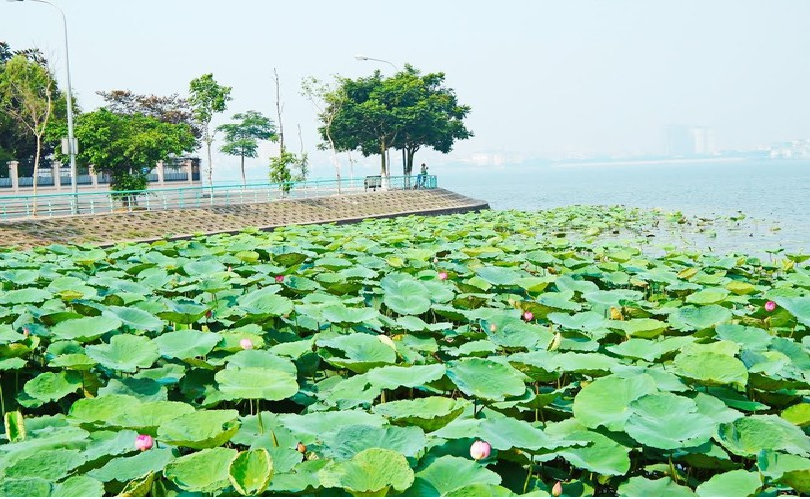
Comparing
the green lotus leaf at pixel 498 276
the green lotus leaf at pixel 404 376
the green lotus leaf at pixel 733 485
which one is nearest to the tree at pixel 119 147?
the green lotus leaf at pixel 498 276

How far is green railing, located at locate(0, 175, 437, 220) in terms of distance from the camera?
64.1ft

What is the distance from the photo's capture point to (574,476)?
2.57m

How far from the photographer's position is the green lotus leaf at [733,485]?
2.10 meters

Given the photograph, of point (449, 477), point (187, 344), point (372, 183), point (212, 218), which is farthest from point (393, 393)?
point (372, 183)

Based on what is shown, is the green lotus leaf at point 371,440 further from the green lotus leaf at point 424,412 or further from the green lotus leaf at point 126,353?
the green lotus leaf at point 126,353

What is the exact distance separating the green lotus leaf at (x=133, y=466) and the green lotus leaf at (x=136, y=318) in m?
1.63

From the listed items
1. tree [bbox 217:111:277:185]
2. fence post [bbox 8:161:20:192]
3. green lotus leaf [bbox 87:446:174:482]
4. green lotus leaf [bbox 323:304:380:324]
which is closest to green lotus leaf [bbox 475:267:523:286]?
green lotus leaf [bbox 323:304:380:324]

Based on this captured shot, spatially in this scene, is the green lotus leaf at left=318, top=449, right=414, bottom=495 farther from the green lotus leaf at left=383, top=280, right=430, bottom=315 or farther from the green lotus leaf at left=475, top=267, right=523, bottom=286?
the green lotus leaf at left=475, top=267, right=523, bottom=286

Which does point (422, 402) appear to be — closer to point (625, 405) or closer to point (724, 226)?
point (625, 405)

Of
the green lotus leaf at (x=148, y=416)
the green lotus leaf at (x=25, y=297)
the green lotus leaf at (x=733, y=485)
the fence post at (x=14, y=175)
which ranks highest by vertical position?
the fence post at (x=14, y=175)

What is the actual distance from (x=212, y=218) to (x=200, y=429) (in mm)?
18752

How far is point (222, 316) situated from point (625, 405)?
2.45 metres

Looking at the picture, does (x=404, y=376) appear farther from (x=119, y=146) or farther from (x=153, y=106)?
(x=153, y=106)

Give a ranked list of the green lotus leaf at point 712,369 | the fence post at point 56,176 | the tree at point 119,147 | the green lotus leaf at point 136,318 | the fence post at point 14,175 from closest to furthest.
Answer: the green lotus leaf at point 712,369 → the green lotus leaf at point 136,318 → the tree at point 119,147 → the fence post at point 14,175 → the fence post at point 56,176
